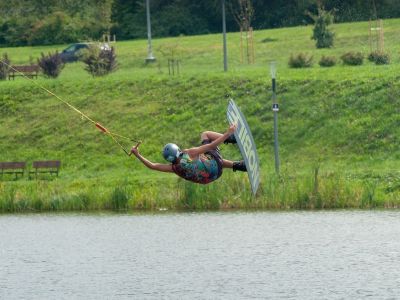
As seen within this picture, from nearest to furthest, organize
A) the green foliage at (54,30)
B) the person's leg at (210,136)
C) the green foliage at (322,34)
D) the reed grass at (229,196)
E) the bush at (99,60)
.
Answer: the person's leg at (210,136) < the reed grass at (229,196) < the bush at (99,60) < the green foliage at (322,34) < the green foliage at (54,30)

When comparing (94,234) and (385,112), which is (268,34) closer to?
(385,112)

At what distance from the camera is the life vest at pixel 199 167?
24.2 m

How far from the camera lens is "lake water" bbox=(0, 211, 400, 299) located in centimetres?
2695

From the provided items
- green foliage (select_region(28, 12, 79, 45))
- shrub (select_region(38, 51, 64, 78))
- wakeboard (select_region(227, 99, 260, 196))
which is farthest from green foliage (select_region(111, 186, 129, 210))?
green foliage (select_region(28, 12, 79, 45))

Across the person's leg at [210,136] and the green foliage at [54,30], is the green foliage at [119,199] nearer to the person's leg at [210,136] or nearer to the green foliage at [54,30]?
the person's leg at [210,136]

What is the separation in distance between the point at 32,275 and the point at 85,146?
18826mm

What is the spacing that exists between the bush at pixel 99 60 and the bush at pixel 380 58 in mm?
10278

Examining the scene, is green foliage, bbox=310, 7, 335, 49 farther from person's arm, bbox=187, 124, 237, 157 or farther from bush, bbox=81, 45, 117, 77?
person's arm, bbox=187, 124, 237, 157

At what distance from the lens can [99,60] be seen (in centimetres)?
5731

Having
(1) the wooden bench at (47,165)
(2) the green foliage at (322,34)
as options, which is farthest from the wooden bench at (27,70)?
(1) the wooden bench at (47,165)

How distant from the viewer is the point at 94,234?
3459 centimetres

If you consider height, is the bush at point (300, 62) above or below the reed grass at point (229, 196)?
above

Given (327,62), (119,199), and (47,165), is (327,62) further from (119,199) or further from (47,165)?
(119,199)

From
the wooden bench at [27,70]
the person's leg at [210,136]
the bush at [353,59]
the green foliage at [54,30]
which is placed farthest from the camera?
the green foliage at [54,30]
